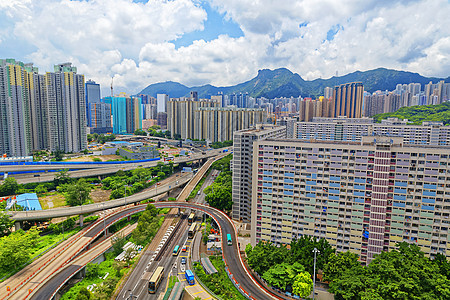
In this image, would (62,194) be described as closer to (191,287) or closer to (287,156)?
(191,287)

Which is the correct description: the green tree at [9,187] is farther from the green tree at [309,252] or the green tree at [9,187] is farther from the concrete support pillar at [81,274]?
the green tree at [309,252]

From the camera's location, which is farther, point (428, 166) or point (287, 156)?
point (287, 156)

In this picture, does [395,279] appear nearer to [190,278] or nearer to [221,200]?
[190,278]

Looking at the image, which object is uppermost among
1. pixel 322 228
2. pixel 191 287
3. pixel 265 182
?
pixel 265 182

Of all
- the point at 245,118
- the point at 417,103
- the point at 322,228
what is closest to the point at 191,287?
the point at 322,228

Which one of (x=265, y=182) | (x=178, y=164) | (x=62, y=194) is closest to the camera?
(x=265, y=182)

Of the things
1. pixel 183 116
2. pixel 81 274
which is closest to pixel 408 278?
pixel 81 274
